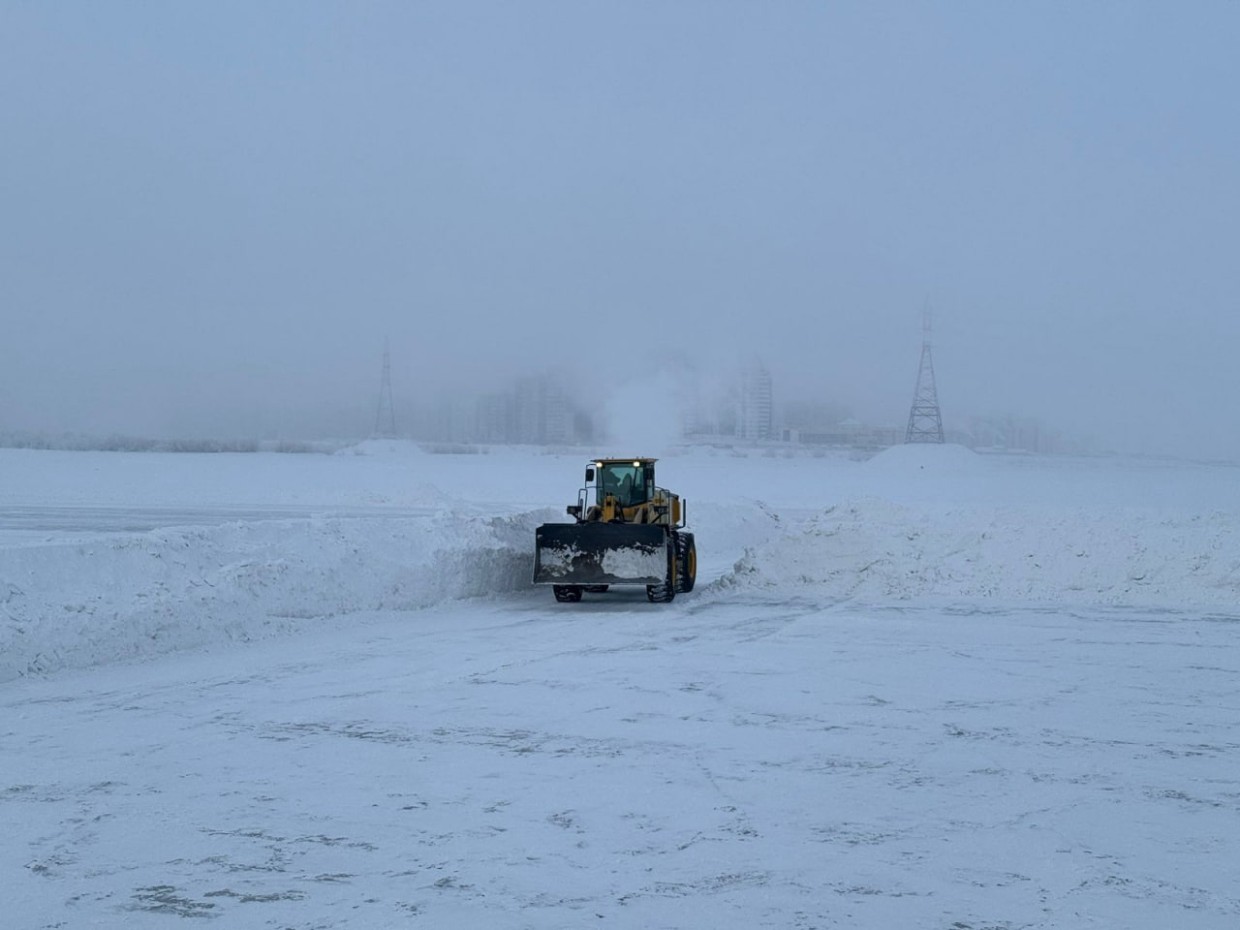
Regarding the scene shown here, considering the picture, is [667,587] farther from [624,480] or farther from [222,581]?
[222,581]

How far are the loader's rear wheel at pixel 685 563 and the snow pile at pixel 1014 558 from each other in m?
0.90

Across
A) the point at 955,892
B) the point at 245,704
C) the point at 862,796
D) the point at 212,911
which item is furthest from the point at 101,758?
the point at 955,892

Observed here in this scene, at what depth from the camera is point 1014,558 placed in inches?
824

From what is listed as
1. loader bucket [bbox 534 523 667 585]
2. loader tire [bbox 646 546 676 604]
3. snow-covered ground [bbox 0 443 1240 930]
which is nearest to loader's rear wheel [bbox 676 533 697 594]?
snow-covered ground [bbox 0 443 1240 930]

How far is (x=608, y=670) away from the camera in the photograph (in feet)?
40.2

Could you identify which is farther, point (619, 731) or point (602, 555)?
point (602, 555)

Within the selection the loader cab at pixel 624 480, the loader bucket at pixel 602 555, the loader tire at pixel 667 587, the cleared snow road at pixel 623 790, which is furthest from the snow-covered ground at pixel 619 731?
the loader cab at pixel 624 480

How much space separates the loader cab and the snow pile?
2693mm

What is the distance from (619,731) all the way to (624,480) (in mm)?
10762

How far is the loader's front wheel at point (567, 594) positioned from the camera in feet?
62.0

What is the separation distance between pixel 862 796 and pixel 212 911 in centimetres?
404

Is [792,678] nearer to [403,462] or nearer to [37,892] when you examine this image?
[37,892]

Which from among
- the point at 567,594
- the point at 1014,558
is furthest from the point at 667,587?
the point at 1014,558

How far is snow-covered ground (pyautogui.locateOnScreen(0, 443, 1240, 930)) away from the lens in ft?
18.8
